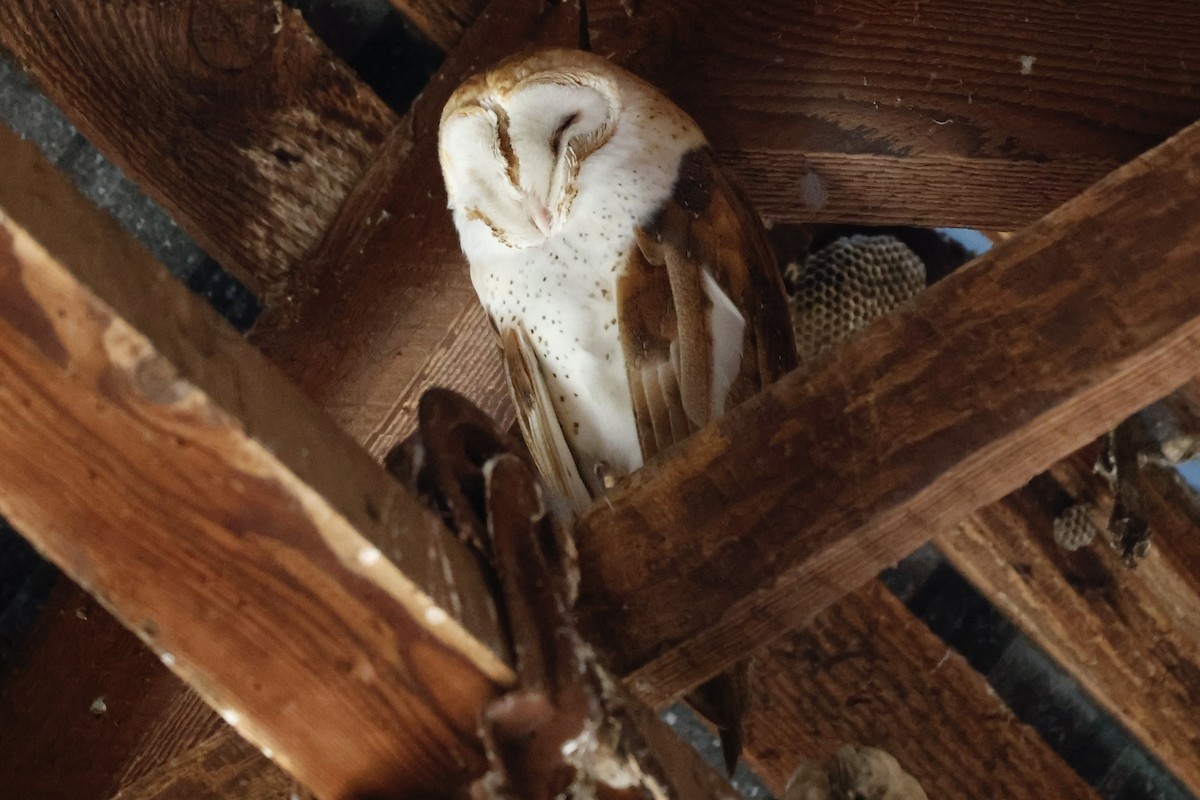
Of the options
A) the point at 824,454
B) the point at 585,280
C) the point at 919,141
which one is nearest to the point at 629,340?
the point at 585,280

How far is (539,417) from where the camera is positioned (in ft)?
4.99

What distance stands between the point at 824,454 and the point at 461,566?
0.26m

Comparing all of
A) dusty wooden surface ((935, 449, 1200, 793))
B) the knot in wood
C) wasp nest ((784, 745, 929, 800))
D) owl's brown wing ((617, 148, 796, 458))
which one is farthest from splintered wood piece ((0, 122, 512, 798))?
dusty wooden surface ((935, 449, 1200, 793))

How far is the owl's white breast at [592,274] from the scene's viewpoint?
143 centimetres

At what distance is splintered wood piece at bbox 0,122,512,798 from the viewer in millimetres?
635

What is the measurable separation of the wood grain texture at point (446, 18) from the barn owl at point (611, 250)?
0.61 feet

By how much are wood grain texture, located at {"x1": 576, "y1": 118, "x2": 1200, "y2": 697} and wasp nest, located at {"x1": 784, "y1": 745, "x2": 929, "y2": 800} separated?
179mm

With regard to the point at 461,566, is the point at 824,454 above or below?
above

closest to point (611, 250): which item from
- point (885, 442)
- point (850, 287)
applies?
point (850, 287)

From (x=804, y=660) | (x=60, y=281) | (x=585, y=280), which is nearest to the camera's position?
(x=60, y=281)

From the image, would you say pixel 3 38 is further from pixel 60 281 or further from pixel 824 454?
pixel 824 454

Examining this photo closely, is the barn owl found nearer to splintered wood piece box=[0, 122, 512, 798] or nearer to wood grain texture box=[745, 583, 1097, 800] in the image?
wood grain texture box=[745, 583, 1097, 800]

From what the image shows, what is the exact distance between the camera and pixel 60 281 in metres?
0.62

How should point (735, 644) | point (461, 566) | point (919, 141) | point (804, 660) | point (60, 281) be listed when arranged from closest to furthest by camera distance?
point (60, 281)
point (461, 566)
point (735, 644)
point (919, 141)
point (804, 660)
